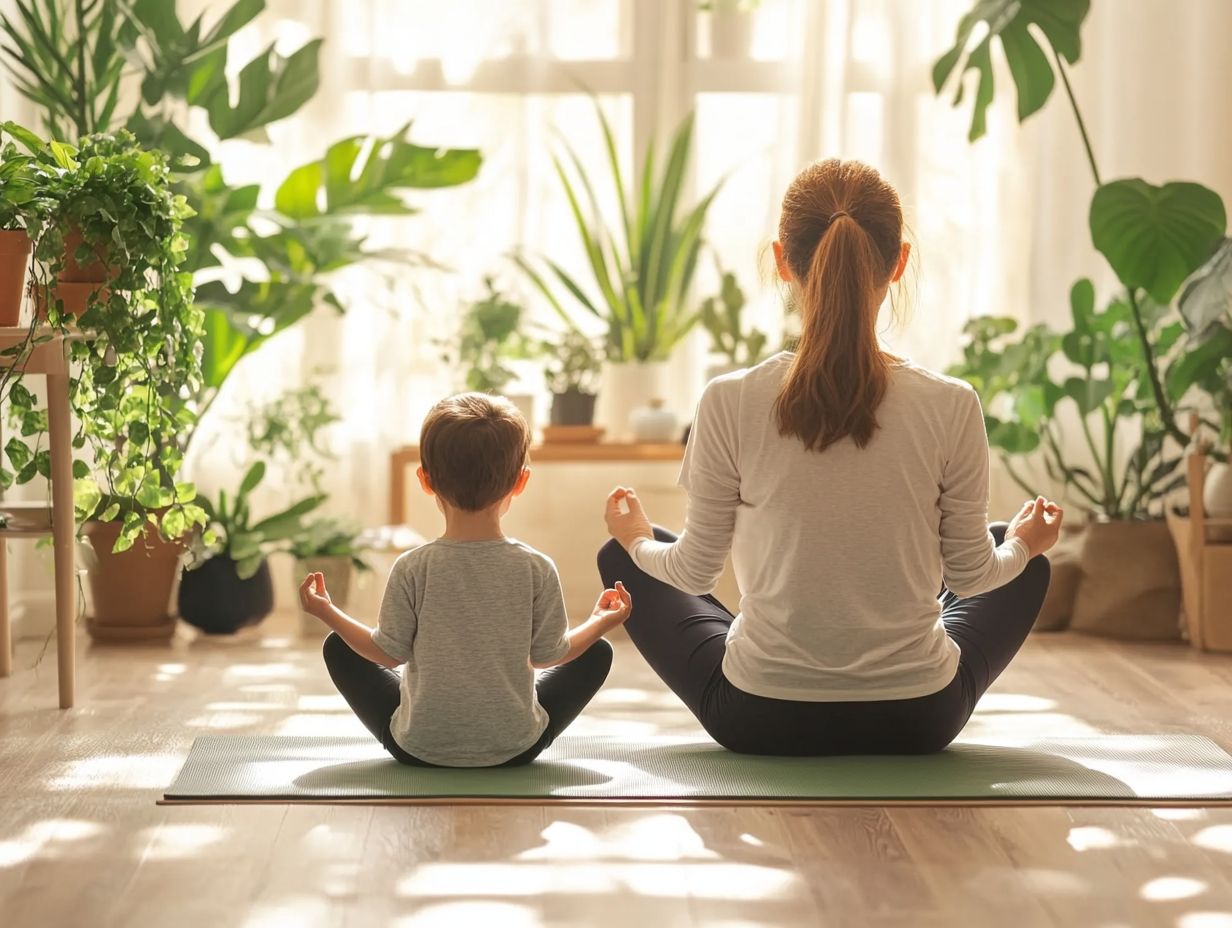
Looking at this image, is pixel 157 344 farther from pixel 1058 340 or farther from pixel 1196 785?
pixel 1058 340

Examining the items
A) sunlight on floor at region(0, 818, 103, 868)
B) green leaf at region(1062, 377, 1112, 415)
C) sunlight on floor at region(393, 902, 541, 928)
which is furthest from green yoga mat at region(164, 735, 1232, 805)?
green leaf at region(1062, 377, 1112, 415)

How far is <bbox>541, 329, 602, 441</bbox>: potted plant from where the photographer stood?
4.40 metres

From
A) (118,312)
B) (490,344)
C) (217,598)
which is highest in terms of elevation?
(118,312)

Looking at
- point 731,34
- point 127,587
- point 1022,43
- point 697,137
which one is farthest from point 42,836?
point 731,34

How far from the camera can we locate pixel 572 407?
4418 millimetres

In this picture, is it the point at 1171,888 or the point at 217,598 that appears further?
the point at 217,598

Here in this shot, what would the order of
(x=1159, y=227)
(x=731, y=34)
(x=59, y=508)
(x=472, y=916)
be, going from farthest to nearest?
1. (x=731, y=34)
2. (x=1159, y=227)
3. (x=59, y=508)
4. (x=472, y=916)

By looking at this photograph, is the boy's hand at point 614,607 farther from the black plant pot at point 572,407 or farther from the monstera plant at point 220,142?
the black plant pot at point 572,407

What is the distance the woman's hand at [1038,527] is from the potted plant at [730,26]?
2453mm

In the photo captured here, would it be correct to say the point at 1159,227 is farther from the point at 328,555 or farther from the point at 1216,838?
the point at 328,555

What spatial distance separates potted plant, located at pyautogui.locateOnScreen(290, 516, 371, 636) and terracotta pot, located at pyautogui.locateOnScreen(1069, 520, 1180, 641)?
1.82 m

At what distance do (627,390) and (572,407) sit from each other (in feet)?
0.60

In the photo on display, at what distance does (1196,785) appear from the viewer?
2.41m

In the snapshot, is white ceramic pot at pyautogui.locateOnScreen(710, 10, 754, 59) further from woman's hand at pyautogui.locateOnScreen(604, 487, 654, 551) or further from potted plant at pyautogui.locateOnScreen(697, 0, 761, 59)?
woman's hand at pyautogui.locateOnScreen(604, 487, 654, 551)
